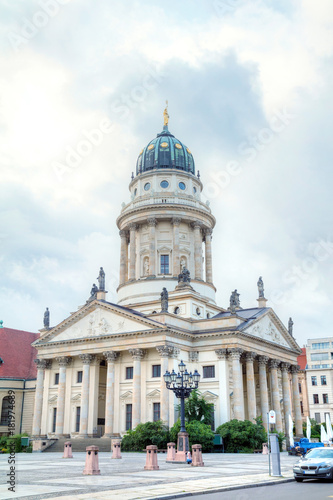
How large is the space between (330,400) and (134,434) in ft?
202

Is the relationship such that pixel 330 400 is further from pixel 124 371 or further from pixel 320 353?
pixel 124 371

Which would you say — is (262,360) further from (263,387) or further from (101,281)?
(101,281)

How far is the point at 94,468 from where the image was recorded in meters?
22.8

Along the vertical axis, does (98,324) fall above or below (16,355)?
above

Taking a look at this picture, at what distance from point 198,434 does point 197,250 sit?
95.7ft

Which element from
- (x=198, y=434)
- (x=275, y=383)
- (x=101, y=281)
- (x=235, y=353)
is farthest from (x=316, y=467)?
(x=275, y=383)

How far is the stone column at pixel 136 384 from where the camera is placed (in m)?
51.6

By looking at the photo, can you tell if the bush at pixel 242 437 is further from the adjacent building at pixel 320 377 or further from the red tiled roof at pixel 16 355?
the adjacent building at pixel 320 377

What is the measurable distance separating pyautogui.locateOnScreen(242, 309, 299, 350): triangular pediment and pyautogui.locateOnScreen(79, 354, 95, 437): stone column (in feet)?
56.3

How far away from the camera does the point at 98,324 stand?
188ft

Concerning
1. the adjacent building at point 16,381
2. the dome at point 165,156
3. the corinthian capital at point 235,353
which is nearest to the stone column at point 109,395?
the corinthian capital at point 235,353

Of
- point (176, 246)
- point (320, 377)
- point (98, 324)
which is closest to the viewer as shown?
point (98, 324)

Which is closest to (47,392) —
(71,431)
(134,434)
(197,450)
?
(71,431)

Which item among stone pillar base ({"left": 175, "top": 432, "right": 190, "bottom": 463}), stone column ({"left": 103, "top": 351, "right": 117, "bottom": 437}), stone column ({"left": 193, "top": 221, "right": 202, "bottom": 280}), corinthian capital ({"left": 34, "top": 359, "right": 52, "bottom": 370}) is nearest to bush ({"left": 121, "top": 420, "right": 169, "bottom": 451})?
stone column ({"left": 103, "top": 351, "right": 117, "bottom": 437})
